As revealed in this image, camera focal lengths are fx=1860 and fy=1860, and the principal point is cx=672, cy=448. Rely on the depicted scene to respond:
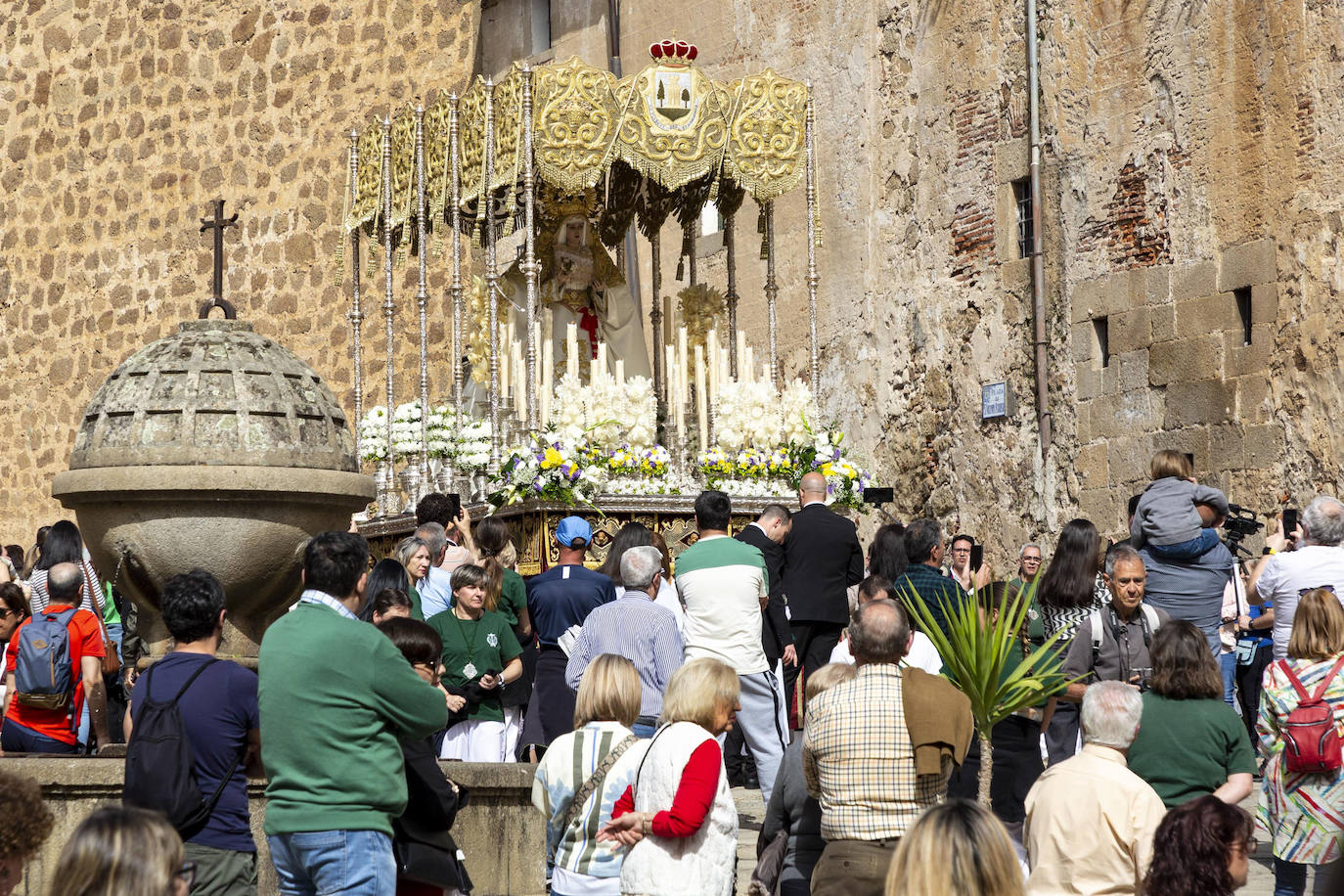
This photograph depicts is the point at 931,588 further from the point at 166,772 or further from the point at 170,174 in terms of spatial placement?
the point at 170,174

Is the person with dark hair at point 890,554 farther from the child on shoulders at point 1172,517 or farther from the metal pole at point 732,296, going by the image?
the metal pole at point 732,296

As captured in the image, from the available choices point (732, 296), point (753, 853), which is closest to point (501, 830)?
point (753, 853)

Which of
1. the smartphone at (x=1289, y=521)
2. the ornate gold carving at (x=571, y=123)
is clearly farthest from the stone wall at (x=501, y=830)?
the ornate gold carving at (x=571, y=123)

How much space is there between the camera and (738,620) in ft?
26.8

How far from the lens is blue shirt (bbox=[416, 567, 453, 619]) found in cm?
831

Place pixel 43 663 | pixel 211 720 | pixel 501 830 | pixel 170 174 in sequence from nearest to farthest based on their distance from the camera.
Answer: pixel 211 720 → pixel 501 830 → pixel 43 663 → pixel 170 174

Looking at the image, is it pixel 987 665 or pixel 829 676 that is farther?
pixel 987 665

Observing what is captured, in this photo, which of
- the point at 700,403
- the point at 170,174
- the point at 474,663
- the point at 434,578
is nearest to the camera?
the point at 474,663

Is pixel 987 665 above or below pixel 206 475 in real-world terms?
below

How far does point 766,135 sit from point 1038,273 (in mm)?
2324

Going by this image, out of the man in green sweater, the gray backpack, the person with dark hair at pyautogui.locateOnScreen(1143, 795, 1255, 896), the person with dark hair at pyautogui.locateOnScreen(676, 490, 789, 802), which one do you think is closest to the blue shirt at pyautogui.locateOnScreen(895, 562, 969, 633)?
the person with dark hair at pyautogui.locateOnScreen(676, 490, 789, 802)

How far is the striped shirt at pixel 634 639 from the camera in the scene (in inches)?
282

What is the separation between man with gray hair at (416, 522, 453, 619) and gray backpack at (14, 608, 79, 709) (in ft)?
4.94

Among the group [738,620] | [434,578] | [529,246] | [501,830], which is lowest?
[501,830]
